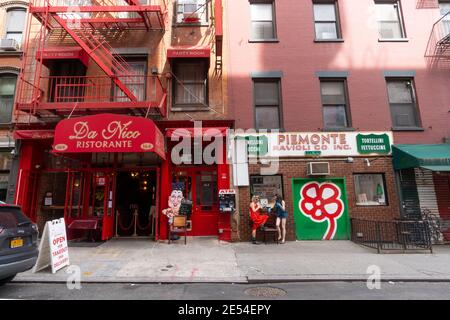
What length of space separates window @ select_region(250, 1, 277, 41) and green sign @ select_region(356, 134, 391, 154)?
5576 millimetres

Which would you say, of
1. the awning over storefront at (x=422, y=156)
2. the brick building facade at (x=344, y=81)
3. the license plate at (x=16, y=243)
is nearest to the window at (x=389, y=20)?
the brick building facade at (x=344, y=81)

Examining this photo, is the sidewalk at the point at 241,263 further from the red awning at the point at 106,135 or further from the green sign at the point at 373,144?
the green sign at the point at 373,144

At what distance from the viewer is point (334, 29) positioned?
1218 cm

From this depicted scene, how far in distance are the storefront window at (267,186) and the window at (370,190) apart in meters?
2.99

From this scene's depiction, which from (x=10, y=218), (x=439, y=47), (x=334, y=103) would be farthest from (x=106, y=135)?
(x=439, y=47)

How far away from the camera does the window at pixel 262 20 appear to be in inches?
476

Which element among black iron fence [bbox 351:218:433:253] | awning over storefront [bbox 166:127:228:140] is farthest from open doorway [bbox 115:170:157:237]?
black iron fence [bbox 351:218:433:253]

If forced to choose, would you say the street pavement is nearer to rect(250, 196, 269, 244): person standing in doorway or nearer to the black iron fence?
the black iron fence

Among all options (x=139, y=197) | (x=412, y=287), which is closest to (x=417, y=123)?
(x=412, y=287)

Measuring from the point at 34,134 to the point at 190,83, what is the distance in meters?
6.09

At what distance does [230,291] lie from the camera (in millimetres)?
5742

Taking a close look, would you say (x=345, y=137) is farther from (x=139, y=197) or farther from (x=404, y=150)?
(x=139, y=197)

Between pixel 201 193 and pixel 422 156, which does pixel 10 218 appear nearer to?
pixel 201 193

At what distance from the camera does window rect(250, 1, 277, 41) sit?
12.1 metres
